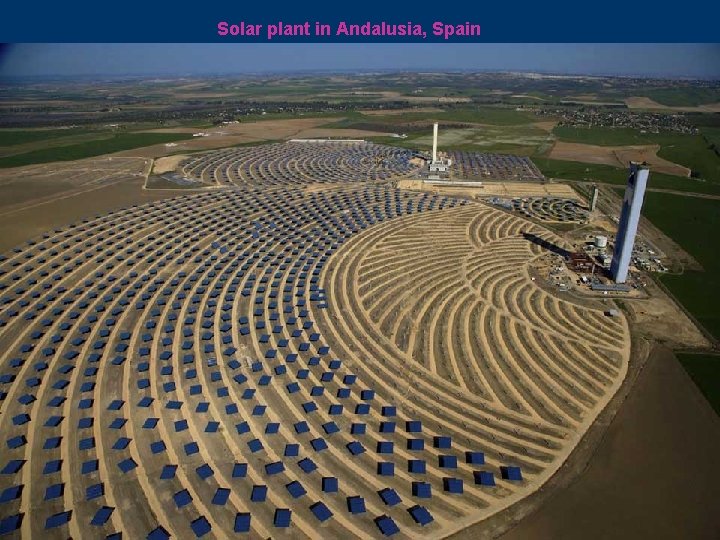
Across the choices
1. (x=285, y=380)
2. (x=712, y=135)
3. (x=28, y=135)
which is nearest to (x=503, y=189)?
(x=285, y=380)

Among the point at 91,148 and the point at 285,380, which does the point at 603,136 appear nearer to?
the point at 285,380

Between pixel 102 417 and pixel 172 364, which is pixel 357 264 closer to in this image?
pixel 172 364

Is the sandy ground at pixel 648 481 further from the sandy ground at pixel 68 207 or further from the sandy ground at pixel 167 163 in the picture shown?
the sandy ground at pixel 167 163

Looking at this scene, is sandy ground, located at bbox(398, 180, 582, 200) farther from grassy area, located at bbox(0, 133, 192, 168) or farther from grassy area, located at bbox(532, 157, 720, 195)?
grassy area, located at bbox(0, 133, 192, 168)

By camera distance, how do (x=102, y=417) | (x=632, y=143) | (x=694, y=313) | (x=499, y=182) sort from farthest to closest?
(x=632, y=143) → (x=499, y=182) → (x=694, y=313) → (x=102, y=417)

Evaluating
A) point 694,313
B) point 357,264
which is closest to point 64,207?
point 357,264

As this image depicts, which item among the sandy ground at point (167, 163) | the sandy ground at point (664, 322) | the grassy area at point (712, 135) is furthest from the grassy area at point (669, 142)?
the sandy ground at point (167, 163)
